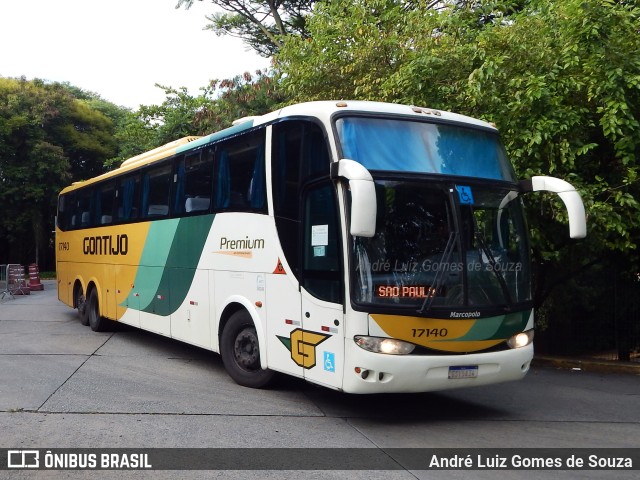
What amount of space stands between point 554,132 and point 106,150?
34.8 meters

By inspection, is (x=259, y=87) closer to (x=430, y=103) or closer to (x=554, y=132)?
(x=430, y=103)

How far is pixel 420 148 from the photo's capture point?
7.29 m

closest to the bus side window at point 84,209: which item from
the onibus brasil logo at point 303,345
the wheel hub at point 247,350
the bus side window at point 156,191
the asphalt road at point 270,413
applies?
the bus side window at point 156,191

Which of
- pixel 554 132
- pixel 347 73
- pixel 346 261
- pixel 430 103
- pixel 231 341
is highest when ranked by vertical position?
pixel 347 73

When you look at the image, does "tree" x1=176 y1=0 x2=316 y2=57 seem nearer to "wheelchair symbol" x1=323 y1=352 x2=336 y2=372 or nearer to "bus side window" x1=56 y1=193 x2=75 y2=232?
"bus side window" x1=56 y1=193 x2=75 y2=232

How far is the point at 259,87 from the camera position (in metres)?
22.2

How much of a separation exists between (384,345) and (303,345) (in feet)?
3.72

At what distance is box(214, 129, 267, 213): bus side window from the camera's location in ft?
27.8

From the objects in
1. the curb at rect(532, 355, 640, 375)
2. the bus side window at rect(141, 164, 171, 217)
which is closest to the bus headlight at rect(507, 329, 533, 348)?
the curb at rect(532, 355, 640, 375)

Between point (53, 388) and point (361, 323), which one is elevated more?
point (361, 323)

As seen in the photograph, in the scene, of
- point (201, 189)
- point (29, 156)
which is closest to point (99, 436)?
point (201, 189)

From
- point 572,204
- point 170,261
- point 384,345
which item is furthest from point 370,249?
point 170,261

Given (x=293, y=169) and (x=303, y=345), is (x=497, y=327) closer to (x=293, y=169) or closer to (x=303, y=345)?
(x=303, y=345)

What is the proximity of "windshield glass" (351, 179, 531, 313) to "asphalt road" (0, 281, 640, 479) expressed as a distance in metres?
1.38
